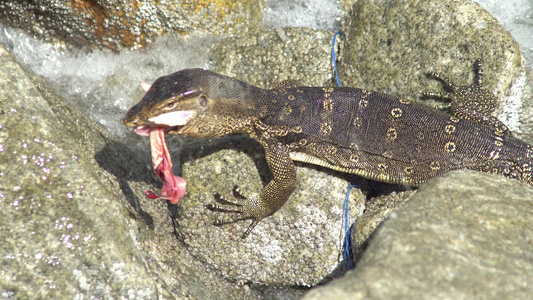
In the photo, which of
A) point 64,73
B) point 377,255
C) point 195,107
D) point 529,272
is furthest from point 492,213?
point 64,73

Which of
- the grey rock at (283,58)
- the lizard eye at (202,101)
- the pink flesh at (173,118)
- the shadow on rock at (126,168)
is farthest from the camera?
the grey rock at (283,58)

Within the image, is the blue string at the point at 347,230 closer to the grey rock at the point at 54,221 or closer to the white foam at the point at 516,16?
the grey rock at the point at 54,221

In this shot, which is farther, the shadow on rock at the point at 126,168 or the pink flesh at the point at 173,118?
the shadow on rock at the point at 126,168

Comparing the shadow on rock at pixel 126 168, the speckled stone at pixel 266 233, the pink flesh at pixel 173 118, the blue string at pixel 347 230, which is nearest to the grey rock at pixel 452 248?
the blue string at pixel 347 230

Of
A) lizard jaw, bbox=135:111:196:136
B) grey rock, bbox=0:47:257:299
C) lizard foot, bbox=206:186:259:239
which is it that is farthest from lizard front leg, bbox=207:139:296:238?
grey rock, bbox=0:47:257:299

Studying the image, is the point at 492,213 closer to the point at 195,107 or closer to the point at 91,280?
the point at 195,107

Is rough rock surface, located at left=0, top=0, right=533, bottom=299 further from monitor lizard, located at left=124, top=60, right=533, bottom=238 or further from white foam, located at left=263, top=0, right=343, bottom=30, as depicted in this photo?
white foam, located at left=263, top=0, right=343, bottom=30

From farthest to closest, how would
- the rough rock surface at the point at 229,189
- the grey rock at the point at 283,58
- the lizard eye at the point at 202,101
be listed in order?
the grey rock at the point at 283,58 < the lizard eye at the point at 202,101 < the rough rock surface at the point at 229,189
